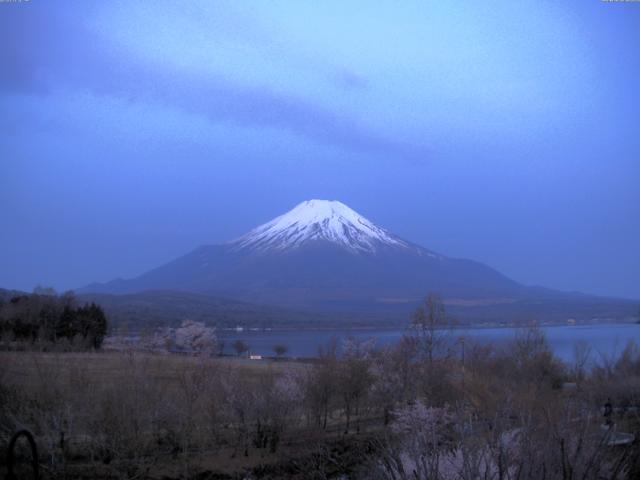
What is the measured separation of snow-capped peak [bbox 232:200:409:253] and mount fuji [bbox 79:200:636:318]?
244mm

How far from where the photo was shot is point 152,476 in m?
16.1

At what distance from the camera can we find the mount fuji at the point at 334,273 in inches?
5758

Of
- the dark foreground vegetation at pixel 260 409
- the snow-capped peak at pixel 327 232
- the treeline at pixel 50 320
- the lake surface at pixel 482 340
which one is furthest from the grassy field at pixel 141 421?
the snow-capped peak at pixel 327 232

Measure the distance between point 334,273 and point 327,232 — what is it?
83.4ft

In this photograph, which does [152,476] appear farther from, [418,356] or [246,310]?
[246,310]

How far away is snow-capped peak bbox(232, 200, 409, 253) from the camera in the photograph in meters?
181

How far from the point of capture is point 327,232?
18625 centimetres

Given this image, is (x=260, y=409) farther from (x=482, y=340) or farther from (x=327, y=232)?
(x=327, y=232)

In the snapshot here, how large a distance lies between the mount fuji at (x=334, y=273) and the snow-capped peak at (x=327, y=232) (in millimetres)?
244

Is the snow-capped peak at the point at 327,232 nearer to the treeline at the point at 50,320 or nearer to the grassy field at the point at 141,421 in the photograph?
the treeline at the point at 50,320

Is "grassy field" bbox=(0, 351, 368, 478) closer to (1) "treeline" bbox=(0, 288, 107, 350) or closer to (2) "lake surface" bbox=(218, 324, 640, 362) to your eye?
(2) "lake surface" bbox=(218, 324, 640, 362)

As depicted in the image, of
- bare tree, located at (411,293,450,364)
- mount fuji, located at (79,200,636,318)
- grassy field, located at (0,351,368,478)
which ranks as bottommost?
grassy field, located at (0,351,368,478)

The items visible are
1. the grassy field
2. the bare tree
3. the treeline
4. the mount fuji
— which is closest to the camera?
the grassy field

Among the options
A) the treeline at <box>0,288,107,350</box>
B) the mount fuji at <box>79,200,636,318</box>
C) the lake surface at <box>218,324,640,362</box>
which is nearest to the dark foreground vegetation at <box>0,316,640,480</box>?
the lake surface at <box>218,324,640,362</box>
